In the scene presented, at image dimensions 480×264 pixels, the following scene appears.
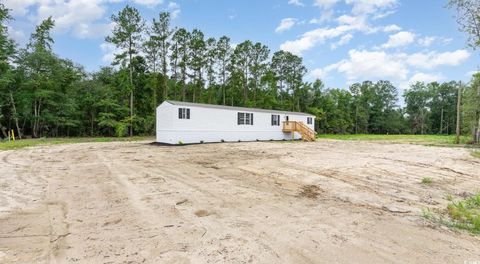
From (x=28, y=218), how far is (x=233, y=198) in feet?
10.2

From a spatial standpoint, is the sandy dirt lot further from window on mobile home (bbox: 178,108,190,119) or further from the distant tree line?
the distant tree line

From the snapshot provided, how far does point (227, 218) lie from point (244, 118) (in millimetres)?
17749

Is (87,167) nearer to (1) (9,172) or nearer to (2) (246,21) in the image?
(1) (9,172)

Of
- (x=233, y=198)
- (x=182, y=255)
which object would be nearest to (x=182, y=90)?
(x=233, y=198)

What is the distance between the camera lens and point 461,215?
3975mm

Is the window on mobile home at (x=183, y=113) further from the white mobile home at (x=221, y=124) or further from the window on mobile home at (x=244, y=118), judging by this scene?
the window on mobile home at (x=244, y=118)

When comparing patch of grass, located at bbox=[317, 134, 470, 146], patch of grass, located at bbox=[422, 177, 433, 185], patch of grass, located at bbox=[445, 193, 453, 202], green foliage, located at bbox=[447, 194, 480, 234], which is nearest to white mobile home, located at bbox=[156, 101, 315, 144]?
patch of grass, located at bbox=[317, 134, 470, 146]

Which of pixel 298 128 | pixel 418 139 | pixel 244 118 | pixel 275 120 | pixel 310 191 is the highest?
pixel 244 118

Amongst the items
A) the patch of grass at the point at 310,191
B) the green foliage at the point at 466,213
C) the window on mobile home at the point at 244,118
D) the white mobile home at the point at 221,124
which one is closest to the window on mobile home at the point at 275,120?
the white mobile home at the point at 221,124

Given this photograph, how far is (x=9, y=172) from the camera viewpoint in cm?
728

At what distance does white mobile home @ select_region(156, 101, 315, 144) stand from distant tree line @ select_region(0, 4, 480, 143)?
10.6 meters

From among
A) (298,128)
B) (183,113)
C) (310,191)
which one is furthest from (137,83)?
(310,191)

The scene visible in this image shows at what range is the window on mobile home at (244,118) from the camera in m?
21.0

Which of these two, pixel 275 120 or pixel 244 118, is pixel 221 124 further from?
pixel 275 120
